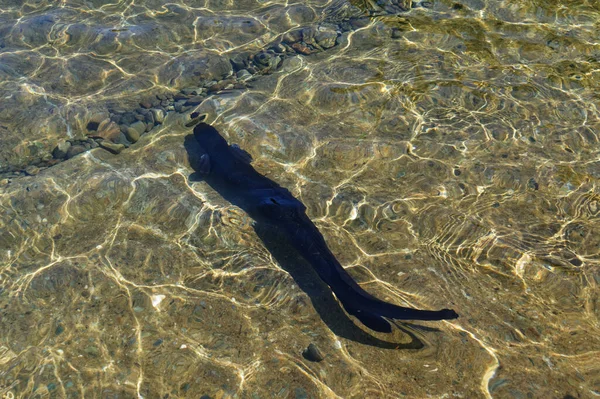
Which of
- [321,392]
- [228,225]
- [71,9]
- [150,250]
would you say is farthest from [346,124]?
[71,9]

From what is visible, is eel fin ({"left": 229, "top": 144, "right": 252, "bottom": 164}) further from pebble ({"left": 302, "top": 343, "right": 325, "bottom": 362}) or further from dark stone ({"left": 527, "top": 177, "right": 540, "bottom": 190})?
dark stone ({"left": 527, "top": 177, "right": 540, "bottom": 190})

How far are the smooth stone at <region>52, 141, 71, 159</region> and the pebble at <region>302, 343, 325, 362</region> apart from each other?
15.7 ft

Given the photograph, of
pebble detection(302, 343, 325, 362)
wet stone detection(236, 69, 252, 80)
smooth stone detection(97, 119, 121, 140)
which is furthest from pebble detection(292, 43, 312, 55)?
pebble detection(302, 343, 325, 362)

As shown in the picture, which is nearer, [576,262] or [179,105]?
[576,262]

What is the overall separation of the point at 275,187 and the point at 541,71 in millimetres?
5134

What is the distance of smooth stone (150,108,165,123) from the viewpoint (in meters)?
7.44

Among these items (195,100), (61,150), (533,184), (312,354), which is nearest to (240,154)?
(195,100)

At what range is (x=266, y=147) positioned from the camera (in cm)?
680

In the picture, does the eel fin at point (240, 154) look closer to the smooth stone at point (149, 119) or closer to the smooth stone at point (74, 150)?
the smooth stone at point (149, 119)

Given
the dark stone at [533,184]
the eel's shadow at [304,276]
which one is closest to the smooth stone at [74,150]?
the eel's shadow at [304,276]

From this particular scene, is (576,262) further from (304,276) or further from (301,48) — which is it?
(301,48)

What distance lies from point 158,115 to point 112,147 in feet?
3.06

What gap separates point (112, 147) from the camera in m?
7.01

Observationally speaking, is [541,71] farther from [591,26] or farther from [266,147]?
[266,147]
